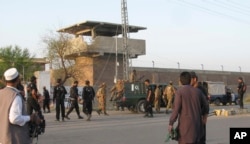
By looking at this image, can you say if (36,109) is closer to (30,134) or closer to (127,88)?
(30,134)

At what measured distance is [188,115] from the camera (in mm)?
6973

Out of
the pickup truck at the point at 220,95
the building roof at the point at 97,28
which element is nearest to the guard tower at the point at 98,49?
the building roof at the point at 97,28

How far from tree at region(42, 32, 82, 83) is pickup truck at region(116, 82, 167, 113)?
2323cm

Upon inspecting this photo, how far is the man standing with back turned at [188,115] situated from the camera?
6.92 m

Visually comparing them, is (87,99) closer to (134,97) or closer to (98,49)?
(134,97)

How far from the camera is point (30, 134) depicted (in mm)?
6312

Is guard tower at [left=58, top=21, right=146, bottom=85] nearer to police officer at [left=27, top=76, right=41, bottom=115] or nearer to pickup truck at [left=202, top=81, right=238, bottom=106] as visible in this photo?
pickup truck at [left=202, top=81, right=238, bottom=106]

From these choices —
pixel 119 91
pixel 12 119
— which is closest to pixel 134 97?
pixel 119 91

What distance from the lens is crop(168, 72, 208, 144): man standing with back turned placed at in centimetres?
692

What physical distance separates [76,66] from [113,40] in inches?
208

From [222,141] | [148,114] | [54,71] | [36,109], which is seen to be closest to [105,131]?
[36,109]

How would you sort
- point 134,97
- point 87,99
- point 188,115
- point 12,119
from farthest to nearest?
point 134,97
point 87,99
point 188,115
point 12,119

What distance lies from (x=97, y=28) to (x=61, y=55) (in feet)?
16.5

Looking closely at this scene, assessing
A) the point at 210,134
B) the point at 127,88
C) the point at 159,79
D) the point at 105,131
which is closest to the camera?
the point at 210,134
